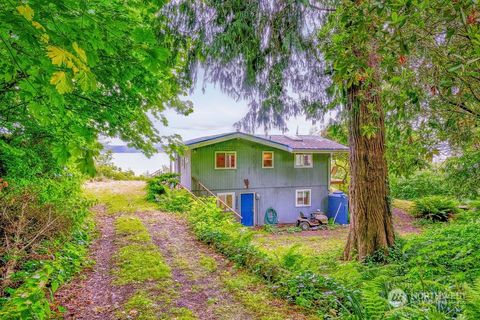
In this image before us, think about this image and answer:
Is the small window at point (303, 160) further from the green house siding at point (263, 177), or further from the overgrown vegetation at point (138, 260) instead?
the overgrown vegetation at point (138, 260)

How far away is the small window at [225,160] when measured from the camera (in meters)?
16.1

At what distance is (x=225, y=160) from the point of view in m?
16.3

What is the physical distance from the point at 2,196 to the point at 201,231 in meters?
4.11

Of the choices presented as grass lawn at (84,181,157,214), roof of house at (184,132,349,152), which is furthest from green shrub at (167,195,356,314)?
roof of house at (184,132,349,152)

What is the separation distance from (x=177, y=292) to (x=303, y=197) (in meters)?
14.6

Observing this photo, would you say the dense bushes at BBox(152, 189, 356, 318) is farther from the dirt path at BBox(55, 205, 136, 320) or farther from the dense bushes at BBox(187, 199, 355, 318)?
the dirt path at BBox(55, 205, 136, 320)

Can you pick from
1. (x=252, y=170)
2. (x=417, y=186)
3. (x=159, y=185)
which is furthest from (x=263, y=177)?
(x=417, y=186)

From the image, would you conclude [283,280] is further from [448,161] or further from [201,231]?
[448,161]

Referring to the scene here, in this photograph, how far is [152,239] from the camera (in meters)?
7.36

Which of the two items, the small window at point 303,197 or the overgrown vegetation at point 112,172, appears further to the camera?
the overgrown vegetation at point 112,172

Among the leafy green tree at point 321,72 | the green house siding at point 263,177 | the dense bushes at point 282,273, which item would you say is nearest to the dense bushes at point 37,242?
the dense bushes at point 282,273

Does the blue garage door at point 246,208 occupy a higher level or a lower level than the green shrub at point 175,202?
lower

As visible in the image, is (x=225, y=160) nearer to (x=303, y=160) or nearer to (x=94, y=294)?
(x=303, y=160)

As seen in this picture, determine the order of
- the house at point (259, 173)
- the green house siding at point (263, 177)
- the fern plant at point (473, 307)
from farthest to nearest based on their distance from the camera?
1. the green house siding at point (263, 177)
2. the house at point (259, 173)
3. the fern plant at point (473, 307)
